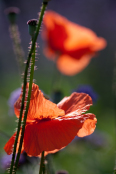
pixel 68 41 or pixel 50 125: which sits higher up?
pixel 68 41

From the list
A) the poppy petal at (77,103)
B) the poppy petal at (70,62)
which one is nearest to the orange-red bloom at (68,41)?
the poppy petal at (70,62)

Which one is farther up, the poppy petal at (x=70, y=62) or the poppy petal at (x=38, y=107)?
the poppy petal at (x=70, y=62)

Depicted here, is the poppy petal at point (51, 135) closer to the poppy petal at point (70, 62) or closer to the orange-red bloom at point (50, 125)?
the orange-red bloom at point (50, 125)

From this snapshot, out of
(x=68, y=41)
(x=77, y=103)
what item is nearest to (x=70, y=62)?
(x=68, y=41)

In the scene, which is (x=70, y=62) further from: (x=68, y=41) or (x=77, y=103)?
(x=77, y=103)

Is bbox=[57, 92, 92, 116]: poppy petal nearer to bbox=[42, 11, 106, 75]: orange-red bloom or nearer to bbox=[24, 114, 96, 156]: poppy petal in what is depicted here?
bbox=[24, 114, 96, 156]: poppy petal

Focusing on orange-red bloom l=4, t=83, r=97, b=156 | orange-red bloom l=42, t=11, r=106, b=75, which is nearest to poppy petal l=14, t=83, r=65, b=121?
orange-red bloom l=4, t=83, r=97, b=156
